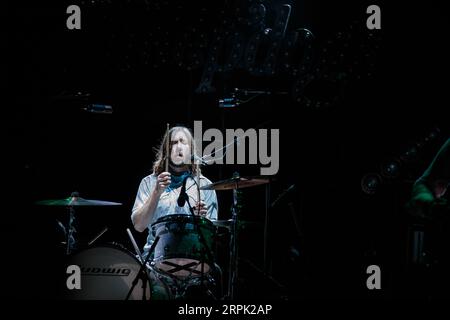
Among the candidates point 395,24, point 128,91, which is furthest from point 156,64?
point 395,24

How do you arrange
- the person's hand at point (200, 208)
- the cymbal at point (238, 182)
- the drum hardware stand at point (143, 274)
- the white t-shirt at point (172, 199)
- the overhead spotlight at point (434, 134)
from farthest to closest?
the overhead spotlight at point (434, 134)
the white t-shirt at point (172, 199)
the person's hand at point (200, 208)
the cymbal at point (238, 182)
the drum hardware stand at point (143, 274)

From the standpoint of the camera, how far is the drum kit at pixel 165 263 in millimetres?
3404

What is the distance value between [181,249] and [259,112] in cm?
217

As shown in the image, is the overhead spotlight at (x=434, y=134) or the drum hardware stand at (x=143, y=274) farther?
the overhead spotlight at (x=434, y=134)

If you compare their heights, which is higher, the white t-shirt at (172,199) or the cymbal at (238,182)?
the cymbal at (238,182)

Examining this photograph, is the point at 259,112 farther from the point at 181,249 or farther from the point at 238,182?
the point at 181,249

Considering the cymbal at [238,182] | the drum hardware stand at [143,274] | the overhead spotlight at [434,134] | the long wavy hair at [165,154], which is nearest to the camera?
the drum hardware stand at [143,274]

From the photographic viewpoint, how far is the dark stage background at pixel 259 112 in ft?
15.4

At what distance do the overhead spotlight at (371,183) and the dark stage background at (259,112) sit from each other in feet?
0.15

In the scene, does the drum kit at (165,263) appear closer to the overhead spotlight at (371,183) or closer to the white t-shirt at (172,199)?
the white t-shirt at (172,199)

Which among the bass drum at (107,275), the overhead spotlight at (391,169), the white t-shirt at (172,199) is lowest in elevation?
the bass drum at (107,275)

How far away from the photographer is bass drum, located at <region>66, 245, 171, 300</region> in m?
3.40

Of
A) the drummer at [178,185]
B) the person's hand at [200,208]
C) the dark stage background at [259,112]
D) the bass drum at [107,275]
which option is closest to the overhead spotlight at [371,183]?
the dark stage background at [259,112]
